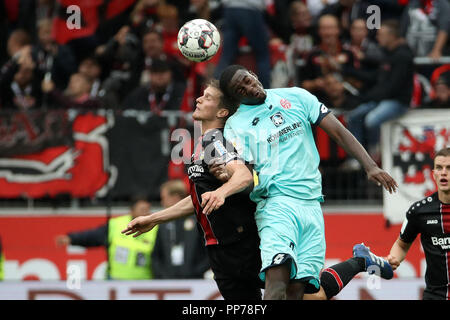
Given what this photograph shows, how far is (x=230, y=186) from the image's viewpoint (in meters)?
6.55

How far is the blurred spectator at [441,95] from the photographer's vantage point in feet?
38.9

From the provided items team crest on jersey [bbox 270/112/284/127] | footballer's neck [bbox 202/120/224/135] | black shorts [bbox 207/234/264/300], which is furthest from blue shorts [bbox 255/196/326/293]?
footballer's neck [bbox 202/120/224/135]

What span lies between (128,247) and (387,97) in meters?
4.12

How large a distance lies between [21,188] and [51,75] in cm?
193

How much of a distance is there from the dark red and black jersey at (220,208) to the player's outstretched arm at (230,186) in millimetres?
254

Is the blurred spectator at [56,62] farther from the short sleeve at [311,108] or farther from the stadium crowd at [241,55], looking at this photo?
the short sleeve at [311,108]

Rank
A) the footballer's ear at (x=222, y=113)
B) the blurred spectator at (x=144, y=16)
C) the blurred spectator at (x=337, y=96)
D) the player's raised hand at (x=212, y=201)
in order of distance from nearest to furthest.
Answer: the player's raised hand at (x=212, y=201) < the footballer's ear at (x=222, y=113) < the blurred spectator at (x=337, y=96) < the blurred spectator at (x=144, y=16)

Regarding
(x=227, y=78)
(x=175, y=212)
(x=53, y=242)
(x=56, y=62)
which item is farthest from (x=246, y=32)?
(x=175, y=212)

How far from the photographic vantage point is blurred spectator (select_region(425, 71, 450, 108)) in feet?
38.9

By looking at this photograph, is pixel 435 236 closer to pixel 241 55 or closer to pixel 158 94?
pixel 241 55

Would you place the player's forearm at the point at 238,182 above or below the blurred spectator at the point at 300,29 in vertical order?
below

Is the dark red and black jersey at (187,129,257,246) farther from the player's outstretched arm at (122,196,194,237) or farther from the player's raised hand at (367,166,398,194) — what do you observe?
the player's raised hand at (367,166,398,194)

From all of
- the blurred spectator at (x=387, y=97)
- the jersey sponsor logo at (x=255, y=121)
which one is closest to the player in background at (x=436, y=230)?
the jersey sponsor logo at (x=255, y=121)
